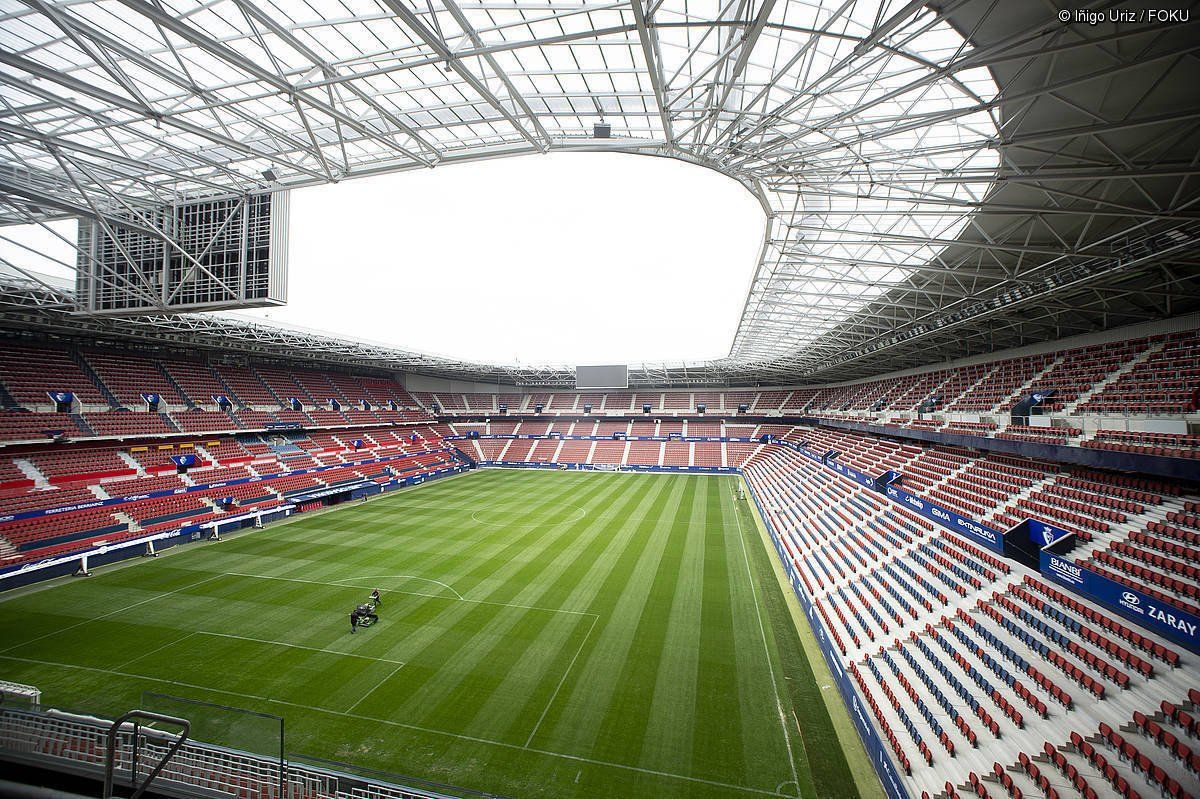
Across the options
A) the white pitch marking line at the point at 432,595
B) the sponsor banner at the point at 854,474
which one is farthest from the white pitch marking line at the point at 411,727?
the sponsor banner at the point at 854,474

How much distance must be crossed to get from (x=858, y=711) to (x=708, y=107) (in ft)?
39.2

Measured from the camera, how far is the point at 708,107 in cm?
870

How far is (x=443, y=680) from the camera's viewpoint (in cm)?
1074

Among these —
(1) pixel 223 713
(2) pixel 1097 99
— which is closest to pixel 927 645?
(2) pixel 1097 99

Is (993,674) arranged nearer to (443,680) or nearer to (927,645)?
(927,645)

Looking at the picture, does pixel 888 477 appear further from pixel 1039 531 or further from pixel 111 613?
pixel 111 613

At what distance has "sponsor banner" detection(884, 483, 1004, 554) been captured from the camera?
1202 cm

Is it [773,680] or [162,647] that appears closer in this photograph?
[773,680]

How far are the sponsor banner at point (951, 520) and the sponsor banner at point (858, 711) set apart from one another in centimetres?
466

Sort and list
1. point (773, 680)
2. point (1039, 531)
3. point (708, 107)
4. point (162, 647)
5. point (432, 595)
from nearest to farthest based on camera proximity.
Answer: point (708, 107), point (773, 680), point (1039, 531), point (162, 647), point (432, 595)

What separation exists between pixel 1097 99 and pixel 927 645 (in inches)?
425

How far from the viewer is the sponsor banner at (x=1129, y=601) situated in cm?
736

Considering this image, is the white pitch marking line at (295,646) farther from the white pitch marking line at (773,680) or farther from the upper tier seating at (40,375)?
the upper tier seating at (40,375)

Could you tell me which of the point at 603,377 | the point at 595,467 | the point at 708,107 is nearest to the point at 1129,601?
the point at 708,107
